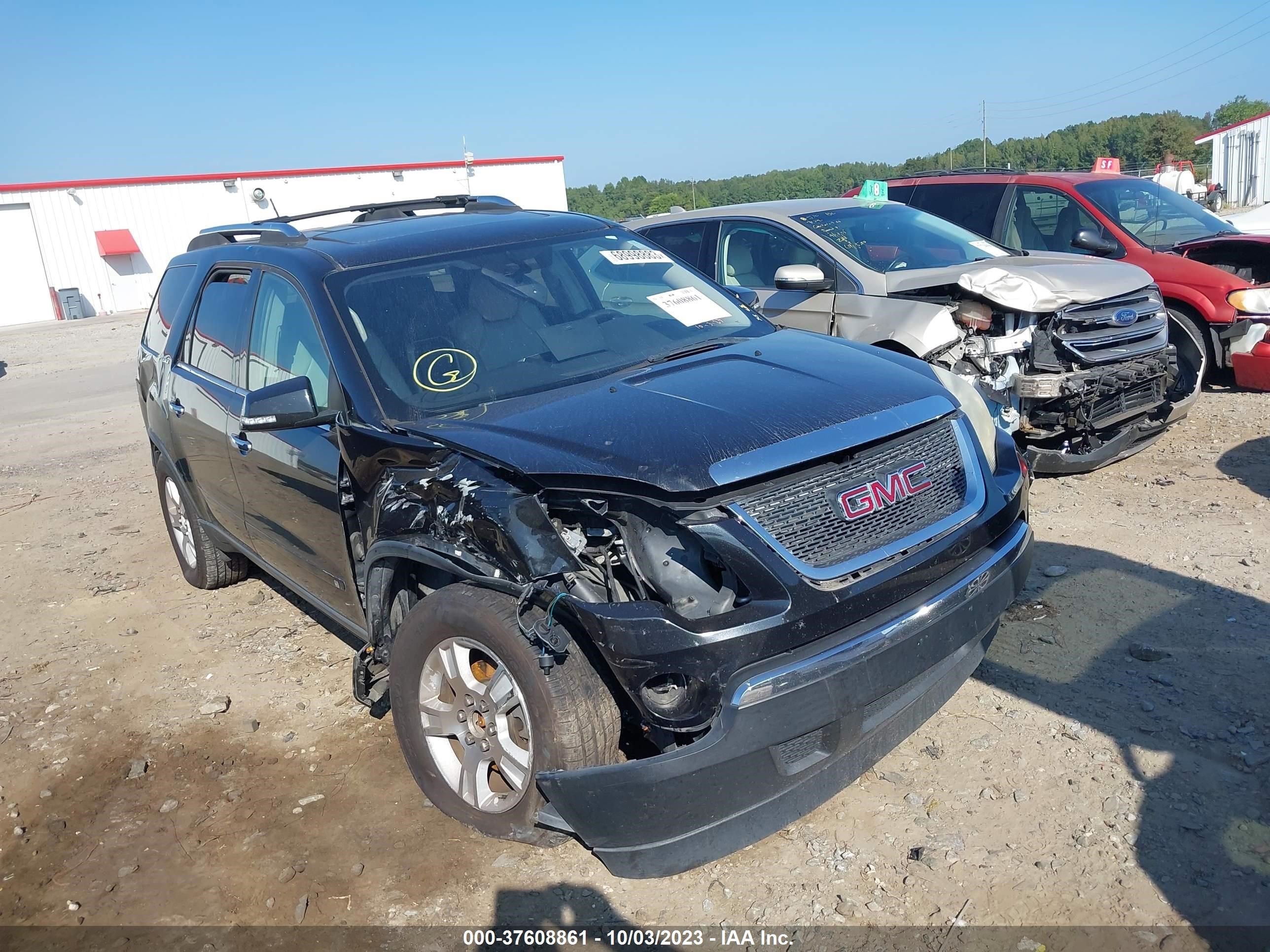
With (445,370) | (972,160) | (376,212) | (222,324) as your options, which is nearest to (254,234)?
(222,324)

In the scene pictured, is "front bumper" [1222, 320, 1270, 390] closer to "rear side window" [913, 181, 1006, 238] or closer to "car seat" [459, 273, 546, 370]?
"rear side window" [913, 181, 1006, 238]

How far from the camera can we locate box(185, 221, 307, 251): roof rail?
14.0 feet

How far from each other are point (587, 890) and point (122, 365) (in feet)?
60.3

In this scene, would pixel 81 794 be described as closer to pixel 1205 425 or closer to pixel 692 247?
pixel 692 247

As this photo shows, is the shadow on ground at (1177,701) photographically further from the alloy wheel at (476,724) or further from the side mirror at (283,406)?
the side mirror at (283,406)

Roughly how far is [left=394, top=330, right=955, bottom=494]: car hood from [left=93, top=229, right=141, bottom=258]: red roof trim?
37.7 metres

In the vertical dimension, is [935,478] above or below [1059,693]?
above

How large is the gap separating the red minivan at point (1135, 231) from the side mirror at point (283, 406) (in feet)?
21.0

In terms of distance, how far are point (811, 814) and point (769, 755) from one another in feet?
2.36

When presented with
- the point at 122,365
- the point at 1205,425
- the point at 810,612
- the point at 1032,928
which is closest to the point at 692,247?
the point at 1205,425

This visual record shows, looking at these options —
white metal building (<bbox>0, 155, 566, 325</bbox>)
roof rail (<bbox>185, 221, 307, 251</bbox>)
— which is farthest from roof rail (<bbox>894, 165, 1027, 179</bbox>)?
white metal building (<bbox>0, 155, 566, 325</bbox>)

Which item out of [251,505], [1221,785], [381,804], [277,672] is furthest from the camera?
[277,672]

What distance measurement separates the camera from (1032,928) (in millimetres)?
2594

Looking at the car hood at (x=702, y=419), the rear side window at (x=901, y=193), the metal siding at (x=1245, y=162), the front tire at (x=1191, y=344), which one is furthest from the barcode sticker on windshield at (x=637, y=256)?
the metal siding at (x=1245, y=162)
